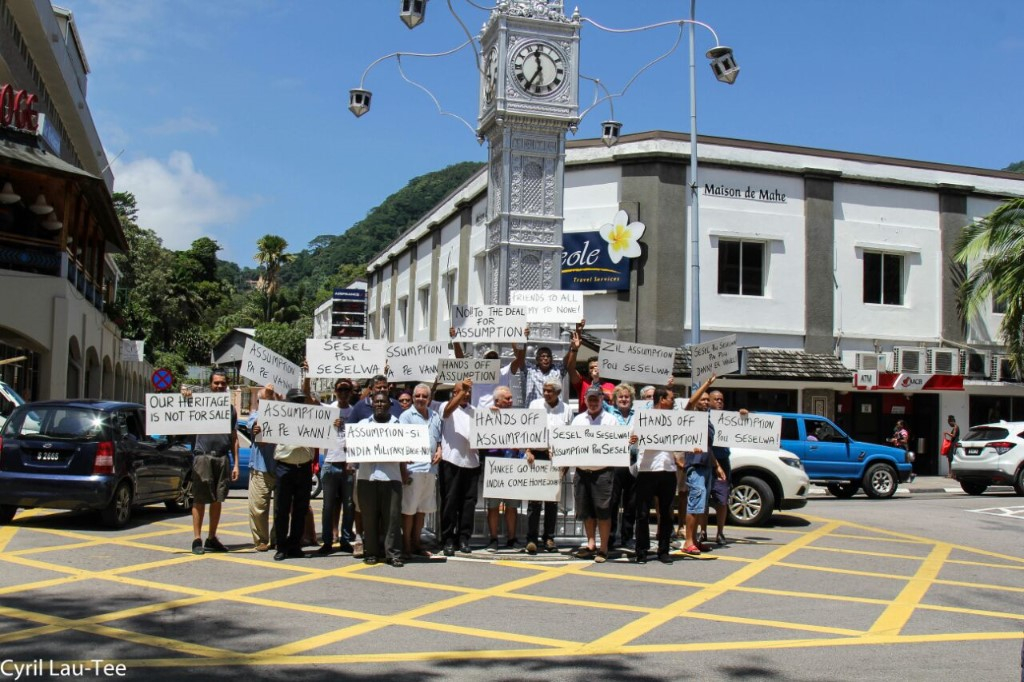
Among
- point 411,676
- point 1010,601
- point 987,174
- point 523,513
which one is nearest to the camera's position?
point 411,676

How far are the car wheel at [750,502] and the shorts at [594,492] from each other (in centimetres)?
473

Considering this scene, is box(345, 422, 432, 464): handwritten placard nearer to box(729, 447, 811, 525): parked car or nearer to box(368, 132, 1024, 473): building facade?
box(729, 447, 811, 525): parked car

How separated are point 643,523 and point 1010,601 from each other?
3526 mm

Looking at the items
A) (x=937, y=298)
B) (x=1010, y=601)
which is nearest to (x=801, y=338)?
(x=937, y=298)

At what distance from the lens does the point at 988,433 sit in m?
22.3

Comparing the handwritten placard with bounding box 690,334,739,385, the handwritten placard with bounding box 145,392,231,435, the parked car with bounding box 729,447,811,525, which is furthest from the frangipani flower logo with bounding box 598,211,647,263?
the handwritten placard with bounding box 145,392,231,435

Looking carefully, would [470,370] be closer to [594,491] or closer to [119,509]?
[594,491]

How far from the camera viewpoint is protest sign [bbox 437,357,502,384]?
10.7 meters

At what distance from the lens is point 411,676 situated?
5770 mm

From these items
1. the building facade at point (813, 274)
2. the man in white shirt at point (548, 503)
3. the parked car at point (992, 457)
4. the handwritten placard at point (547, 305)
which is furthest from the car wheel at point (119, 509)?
the parked car at point (992, 457)

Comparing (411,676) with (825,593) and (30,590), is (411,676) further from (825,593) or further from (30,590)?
(825,593)

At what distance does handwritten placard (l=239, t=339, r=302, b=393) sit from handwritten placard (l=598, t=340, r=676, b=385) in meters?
3.65

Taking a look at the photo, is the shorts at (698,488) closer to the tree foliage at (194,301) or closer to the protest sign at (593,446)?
the protest sign at (593,446)

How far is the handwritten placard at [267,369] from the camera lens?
Answer: 34.9ft
